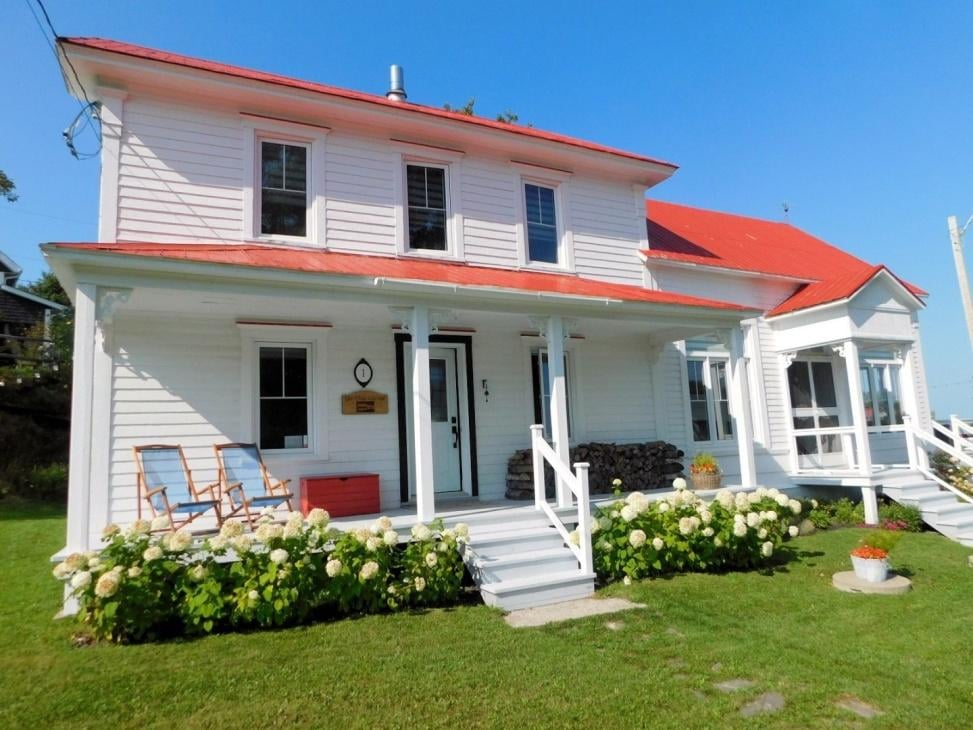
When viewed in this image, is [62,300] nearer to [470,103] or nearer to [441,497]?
[470,103]

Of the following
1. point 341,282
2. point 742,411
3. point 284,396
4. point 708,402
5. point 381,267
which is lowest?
point 742,411

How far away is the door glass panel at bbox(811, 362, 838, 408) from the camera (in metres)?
12.1

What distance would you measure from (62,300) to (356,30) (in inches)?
1125

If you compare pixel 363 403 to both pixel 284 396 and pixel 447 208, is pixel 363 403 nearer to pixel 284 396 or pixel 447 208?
pixel 284 396

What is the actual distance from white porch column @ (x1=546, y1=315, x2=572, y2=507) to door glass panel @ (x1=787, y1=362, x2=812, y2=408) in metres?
6.58

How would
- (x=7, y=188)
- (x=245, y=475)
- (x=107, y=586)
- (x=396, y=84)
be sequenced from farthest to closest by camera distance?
(x=7, y=188) < (x=396, y=84) < (x=245, y=475) < (x=107, y=586)

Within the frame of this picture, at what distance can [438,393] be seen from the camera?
28.5 feet

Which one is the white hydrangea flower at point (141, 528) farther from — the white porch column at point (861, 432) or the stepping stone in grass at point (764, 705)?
the white porch column at point (861, 432)

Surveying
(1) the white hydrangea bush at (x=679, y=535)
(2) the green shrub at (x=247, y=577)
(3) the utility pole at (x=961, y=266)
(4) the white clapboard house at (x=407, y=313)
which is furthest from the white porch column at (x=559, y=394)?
(3) the utility pole at (x=961, y=266)

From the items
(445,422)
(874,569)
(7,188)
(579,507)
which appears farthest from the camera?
(7,188)

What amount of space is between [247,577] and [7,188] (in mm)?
21097

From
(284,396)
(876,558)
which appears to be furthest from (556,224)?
(876,558)

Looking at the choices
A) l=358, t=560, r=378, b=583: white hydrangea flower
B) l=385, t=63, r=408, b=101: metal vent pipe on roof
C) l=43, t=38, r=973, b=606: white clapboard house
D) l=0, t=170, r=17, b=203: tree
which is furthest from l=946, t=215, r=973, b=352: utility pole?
l=0, t=170, r=17, b=203: tree

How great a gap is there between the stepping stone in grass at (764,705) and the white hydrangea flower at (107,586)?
4.35 m
